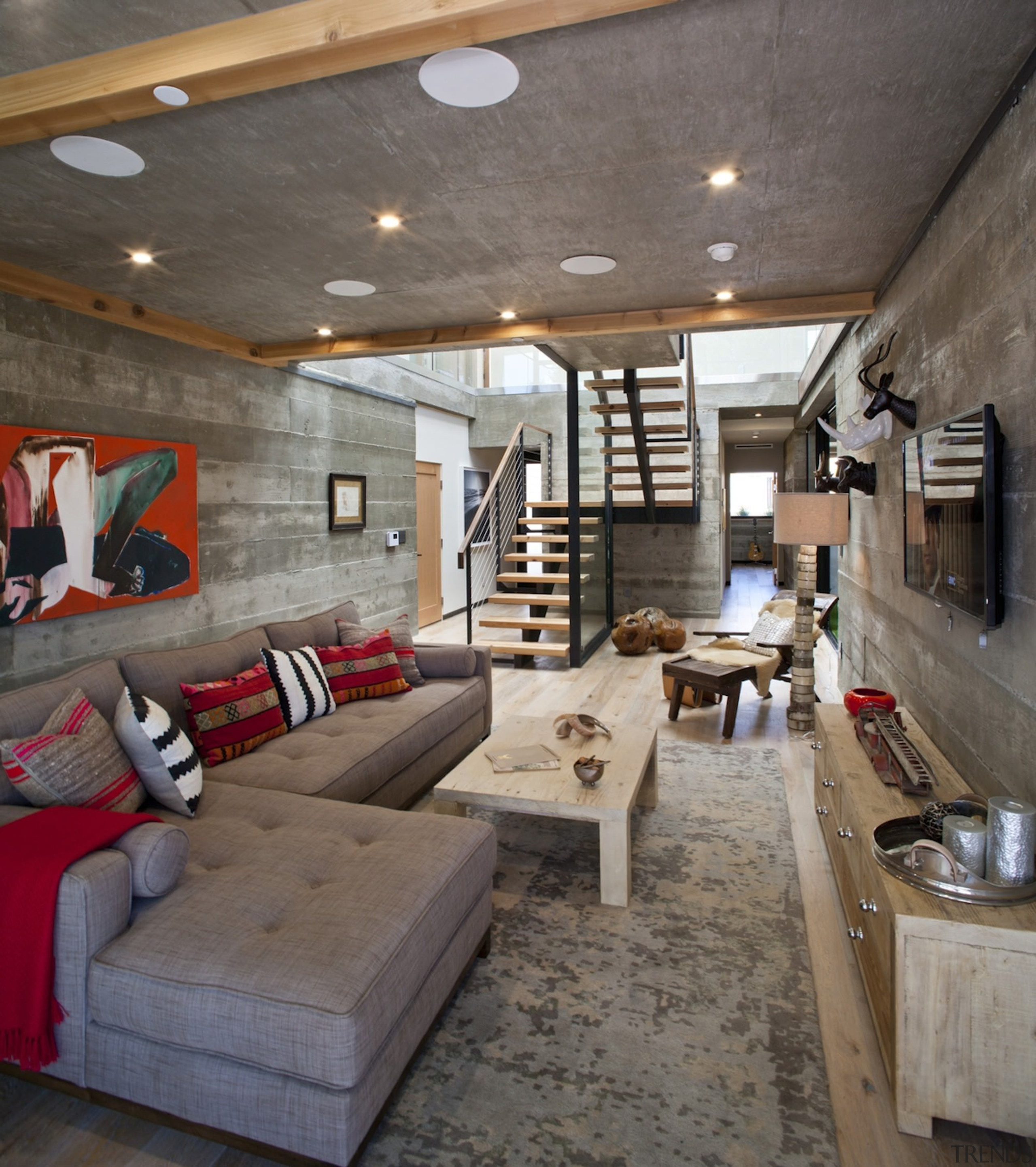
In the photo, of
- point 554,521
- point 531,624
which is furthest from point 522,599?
point 554,521

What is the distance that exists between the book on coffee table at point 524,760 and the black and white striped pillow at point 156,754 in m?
1.09

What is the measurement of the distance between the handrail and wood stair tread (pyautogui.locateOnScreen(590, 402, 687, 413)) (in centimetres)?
115

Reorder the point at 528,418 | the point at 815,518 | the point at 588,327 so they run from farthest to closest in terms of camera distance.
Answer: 1. the point at 528,418
2. the point at 588,327
3. the point at 815,518

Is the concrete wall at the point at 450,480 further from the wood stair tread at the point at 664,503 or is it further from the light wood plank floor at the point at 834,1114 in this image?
the light wood plank floor at the point at 834,1114

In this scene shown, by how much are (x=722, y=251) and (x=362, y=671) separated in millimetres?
2585

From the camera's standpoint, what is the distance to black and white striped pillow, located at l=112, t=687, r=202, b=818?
91.2 inches

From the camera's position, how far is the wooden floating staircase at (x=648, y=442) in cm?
638

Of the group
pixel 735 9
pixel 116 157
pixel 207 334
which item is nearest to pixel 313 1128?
pixel 735 9

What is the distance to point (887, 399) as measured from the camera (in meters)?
3.13

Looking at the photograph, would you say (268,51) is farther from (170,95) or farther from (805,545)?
(805,545)

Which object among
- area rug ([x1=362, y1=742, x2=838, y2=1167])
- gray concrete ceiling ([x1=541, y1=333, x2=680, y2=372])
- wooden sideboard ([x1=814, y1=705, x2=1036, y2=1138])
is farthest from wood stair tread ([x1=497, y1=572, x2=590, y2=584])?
wooden sideboard ([x1=814, y1=705, x2=1036, y2=1138])

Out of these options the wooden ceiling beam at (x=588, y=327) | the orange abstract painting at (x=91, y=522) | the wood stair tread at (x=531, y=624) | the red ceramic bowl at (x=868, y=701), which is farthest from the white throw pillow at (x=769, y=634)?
the orange abstract painting at (x=91, y=522)

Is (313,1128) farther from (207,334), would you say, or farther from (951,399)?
(207,334)

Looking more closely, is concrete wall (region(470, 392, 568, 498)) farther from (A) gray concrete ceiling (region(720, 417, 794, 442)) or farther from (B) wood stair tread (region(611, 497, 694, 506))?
(A) gray concrete ceiling (region(720, 417, 794, 442))
